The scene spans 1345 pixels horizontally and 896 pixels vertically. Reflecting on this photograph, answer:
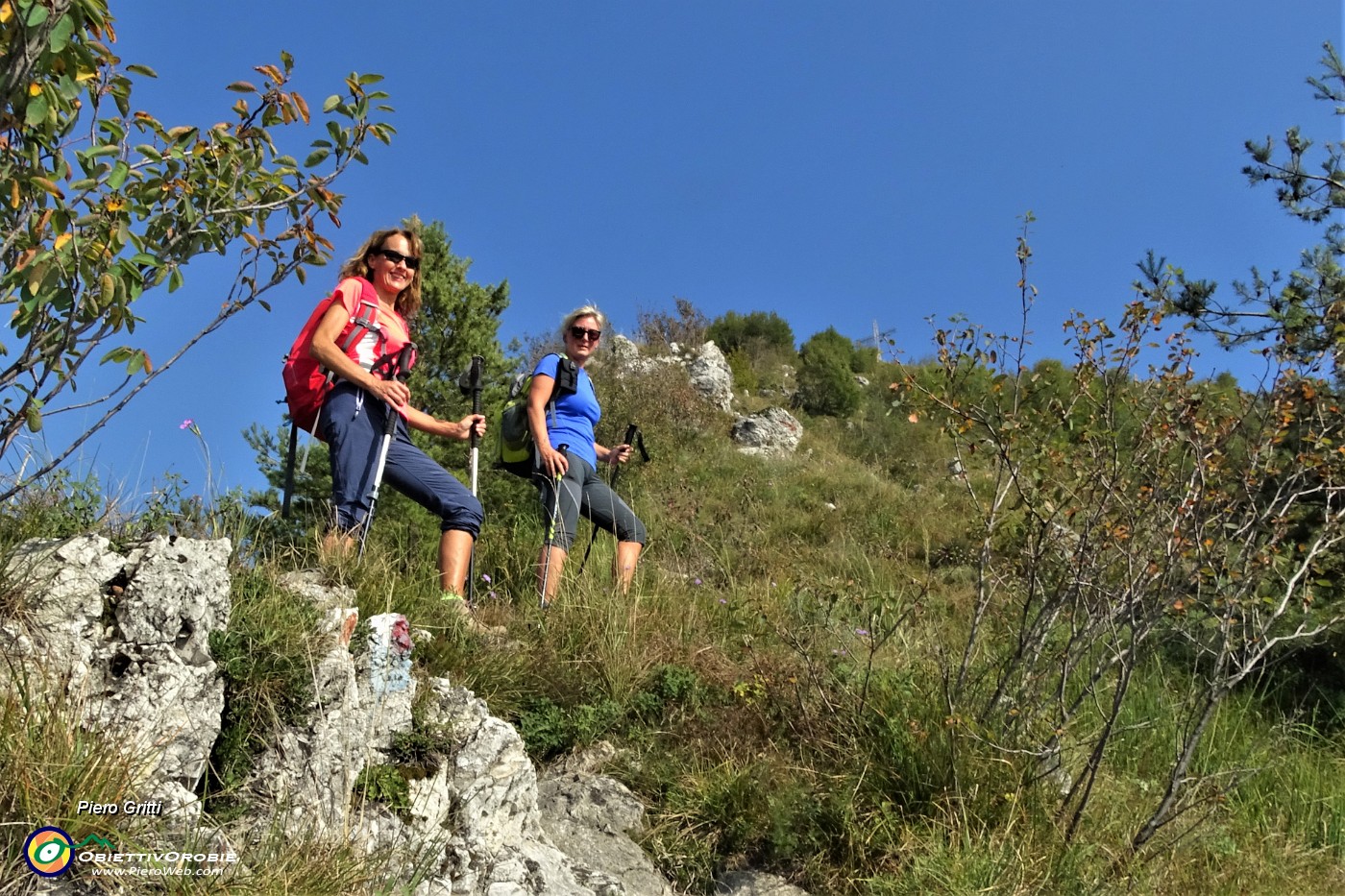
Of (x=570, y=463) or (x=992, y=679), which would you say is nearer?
(x=992, y=679)

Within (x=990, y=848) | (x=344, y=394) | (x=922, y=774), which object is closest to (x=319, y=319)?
(x=344, y=394)

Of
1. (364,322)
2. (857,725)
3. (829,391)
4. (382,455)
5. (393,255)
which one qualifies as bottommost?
(857,725)

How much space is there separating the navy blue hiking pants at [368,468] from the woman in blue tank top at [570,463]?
0.51m

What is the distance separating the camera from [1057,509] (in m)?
3.23

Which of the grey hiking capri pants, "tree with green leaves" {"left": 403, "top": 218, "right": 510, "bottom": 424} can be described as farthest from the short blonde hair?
"tree with green leaves" {"left": 403, "top": 218, "right": 510, "bottom": 424}

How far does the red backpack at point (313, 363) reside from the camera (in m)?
3.84

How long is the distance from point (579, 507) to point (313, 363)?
156 centimetres

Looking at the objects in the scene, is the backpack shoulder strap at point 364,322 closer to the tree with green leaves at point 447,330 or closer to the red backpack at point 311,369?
the red backpack at point 311,369

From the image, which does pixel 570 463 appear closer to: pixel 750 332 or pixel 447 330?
pixel 447 330

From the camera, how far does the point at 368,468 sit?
3.87 meters

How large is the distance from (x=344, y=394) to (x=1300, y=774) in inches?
203

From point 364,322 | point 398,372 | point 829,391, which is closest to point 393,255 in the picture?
point 364,322

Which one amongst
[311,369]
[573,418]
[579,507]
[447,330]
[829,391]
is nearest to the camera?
[311,369]

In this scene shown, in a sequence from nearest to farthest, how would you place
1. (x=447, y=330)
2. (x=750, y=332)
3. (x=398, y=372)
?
(x=398, y=372), (x=447, y=330), (x=750, y=332)
